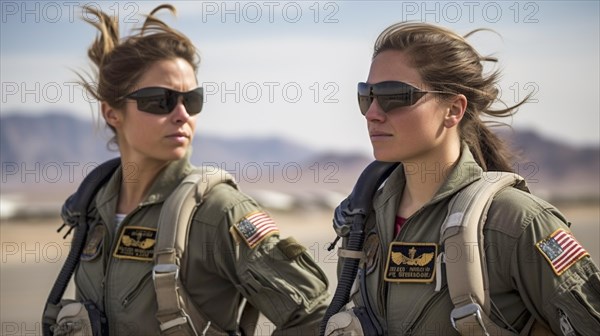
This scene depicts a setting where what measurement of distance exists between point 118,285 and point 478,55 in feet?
6.46

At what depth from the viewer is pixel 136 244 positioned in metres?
4.78

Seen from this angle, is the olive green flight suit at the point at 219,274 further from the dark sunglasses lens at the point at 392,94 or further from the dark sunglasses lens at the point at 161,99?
the dark sunglasses lens at the point at 392,94

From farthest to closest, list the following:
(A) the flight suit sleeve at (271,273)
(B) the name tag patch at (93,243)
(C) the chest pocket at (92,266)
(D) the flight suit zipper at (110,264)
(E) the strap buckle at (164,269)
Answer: (B) the name tag patch at (93,243) < (C) the chest pocket at (92,266) < (D) the flight suit zipper at (110,264) < (A) the flight suit sleeve at (271,273) < (E) the strap buckle at (164,269)

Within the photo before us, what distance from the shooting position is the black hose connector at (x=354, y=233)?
404cm

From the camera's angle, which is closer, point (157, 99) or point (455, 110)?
point (455, 110)

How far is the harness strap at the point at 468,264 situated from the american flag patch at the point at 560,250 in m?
0.22

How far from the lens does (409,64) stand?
389 cm

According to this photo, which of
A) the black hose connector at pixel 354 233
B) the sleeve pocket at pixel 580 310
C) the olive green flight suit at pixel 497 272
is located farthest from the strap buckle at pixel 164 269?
the sleeve pocket at pixel 580 310

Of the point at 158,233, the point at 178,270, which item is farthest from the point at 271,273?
the point at 158,233

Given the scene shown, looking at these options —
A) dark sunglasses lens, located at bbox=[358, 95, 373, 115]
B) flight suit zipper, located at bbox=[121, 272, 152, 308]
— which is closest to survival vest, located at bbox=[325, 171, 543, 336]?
dark sunglasses lens, located at bbox=[358, 95, 373, 115]

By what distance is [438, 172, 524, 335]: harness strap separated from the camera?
3479 millimetres

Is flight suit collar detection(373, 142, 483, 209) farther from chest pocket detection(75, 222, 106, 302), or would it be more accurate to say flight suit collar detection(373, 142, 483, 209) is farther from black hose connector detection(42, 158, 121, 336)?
black hose connector detection(42, 158, 121, 336)

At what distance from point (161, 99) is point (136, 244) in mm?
712

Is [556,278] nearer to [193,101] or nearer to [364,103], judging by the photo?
[364,103]
